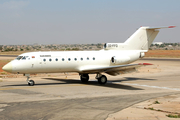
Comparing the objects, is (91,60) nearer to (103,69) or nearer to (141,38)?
(103,69)

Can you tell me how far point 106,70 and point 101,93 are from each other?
525cm

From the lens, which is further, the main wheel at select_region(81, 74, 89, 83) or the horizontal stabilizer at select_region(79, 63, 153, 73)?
the main wheel at select_region(81, 74, 89, 83)

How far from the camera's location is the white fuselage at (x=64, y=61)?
2317 cm

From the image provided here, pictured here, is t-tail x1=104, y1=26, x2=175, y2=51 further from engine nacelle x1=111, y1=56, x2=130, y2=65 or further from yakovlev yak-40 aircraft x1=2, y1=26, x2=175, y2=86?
engine nacelle x1=111, y1=56, x2=130, y2=65

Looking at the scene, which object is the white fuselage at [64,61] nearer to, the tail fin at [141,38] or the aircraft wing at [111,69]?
the aircraft wing at [111,69]

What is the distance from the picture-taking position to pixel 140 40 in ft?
92.2

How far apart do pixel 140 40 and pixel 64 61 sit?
934 cm

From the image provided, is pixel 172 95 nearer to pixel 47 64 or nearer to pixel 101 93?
pixel 101 93

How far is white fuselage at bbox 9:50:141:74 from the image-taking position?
Answer: 23.2 metres

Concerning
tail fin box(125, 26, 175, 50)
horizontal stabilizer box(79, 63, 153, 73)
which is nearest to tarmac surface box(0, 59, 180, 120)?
horizontal stabilizer box(79, 63, 153, 73)

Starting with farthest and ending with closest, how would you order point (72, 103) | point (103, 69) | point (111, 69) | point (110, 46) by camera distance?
point (110, 46) < point (111, 69) < point (103, 69) < point (72, 103)

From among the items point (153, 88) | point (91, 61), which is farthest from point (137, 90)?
point (91, 61)

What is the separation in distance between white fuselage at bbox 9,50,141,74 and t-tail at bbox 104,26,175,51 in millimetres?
898

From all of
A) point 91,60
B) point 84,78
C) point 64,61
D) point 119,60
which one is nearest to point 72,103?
point 64,61
